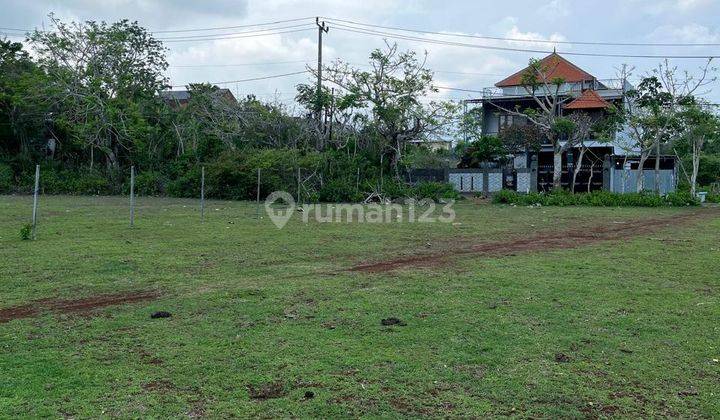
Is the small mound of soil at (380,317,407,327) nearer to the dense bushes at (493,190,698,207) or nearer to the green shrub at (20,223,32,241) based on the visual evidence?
the green shrub at (20,223,32,241)

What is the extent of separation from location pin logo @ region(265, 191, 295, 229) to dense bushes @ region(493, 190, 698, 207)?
8.02m

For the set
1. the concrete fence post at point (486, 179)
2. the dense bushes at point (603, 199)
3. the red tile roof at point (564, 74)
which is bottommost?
the dense bushes at point (603, 199)

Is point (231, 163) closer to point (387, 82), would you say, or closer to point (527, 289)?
point (387, 82)

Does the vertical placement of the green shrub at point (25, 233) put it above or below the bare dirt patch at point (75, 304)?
above

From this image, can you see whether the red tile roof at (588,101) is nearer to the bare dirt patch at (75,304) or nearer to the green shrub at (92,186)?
the green shrub at (92,186)

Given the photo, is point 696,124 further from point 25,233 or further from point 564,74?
point 25,233

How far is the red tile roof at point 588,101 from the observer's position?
108ft

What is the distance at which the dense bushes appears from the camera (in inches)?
893

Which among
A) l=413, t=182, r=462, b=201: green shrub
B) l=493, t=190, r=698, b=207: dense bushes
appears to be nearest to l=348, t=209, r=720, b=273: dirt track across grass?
l=493, t=190, r=698, b=207: dense bushes

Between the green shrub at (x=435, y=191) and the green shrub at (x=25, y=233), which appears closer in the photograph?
the green shrub at (x=25, y=233)

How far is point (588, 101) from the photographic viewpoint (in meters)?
33.2

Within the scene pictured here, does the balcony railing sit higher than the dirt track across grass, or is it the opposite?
the balcony railing

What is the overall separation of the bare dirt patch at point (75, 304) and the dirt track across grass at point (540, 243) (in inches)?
111

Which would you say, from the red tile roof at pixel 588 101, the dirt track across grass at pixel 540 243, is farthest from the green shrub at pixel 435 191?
the red tile roof at pixel 588 101
